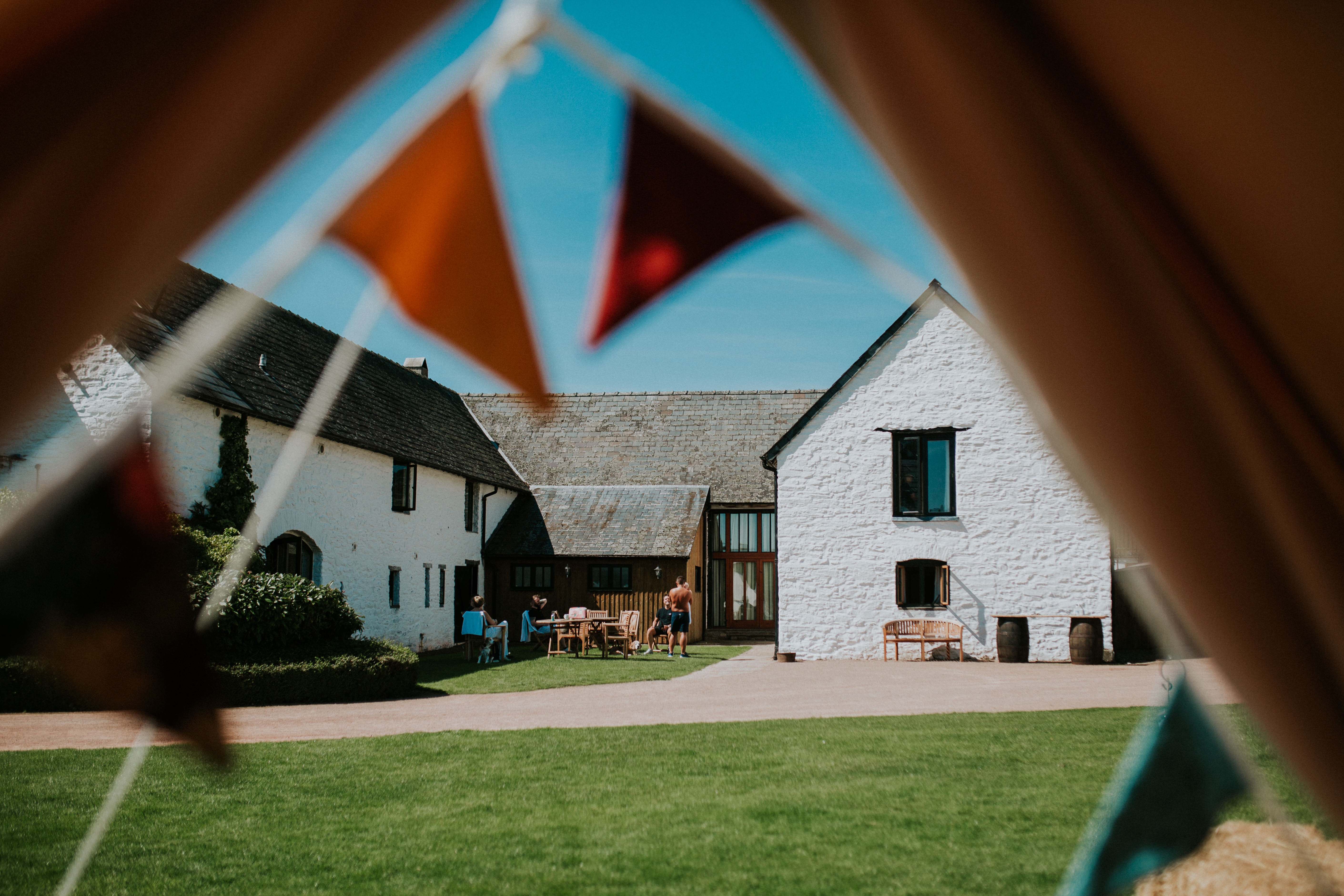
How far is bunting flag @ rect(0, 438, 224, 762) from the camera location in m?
2.06

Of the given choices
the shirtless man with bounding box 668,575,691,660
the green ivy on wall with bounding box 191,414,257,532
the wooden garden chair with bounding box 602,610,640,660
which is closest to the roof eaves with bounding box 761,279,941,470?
the shirtless man with bounding box 668,575,691,660

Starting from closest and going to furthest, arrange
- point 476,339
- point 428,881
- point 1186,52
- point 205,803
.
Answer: point 1186,52
point 476,339
point 428,881
point 205,803

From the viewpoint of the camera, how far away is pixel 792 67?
8.68ft

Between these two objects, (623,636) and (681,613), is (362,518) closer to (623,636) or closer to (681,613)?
(623,636)

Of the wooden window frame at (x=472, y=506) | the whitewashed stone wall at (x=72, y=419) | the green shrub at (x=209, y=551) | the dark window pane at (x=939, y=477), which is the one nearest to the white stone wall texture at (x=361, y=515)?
the wooden window frame at (x=472, y=506)

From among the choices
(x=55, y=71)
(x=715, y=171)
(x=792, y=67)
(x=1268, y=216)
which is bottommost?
(x=1268, y=216)

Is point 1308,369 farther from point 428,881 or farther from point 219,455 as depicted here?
point 219,455

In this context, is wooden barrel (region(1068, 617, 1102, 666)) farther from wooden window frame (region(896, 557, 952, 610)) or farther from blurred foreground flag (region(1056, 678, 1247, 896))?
blurred foreground flag (region(1056, 678, 1247, 896))

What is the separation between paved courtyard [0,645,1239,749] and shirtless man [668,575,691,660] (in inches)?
160

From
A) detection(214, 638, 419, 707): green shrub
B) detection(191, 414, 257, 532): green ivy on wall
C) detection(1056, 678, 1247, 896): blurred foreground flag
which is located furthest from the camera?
detection(191, 414, 257, 532): green ivy on wall

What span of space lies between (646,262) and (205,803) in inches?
215

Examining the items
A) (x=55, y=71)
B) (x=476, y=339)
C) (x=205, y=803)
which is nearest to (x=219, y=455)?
(x=205, y=803)

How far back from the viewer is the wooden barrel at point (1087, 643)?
17562 millimetres

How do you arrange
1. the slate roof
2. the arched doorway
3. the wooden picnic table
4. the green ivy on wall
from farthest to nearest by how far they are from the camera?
the slate roof → the wooden picnic table → the arched doorway → the green ivy on wall
